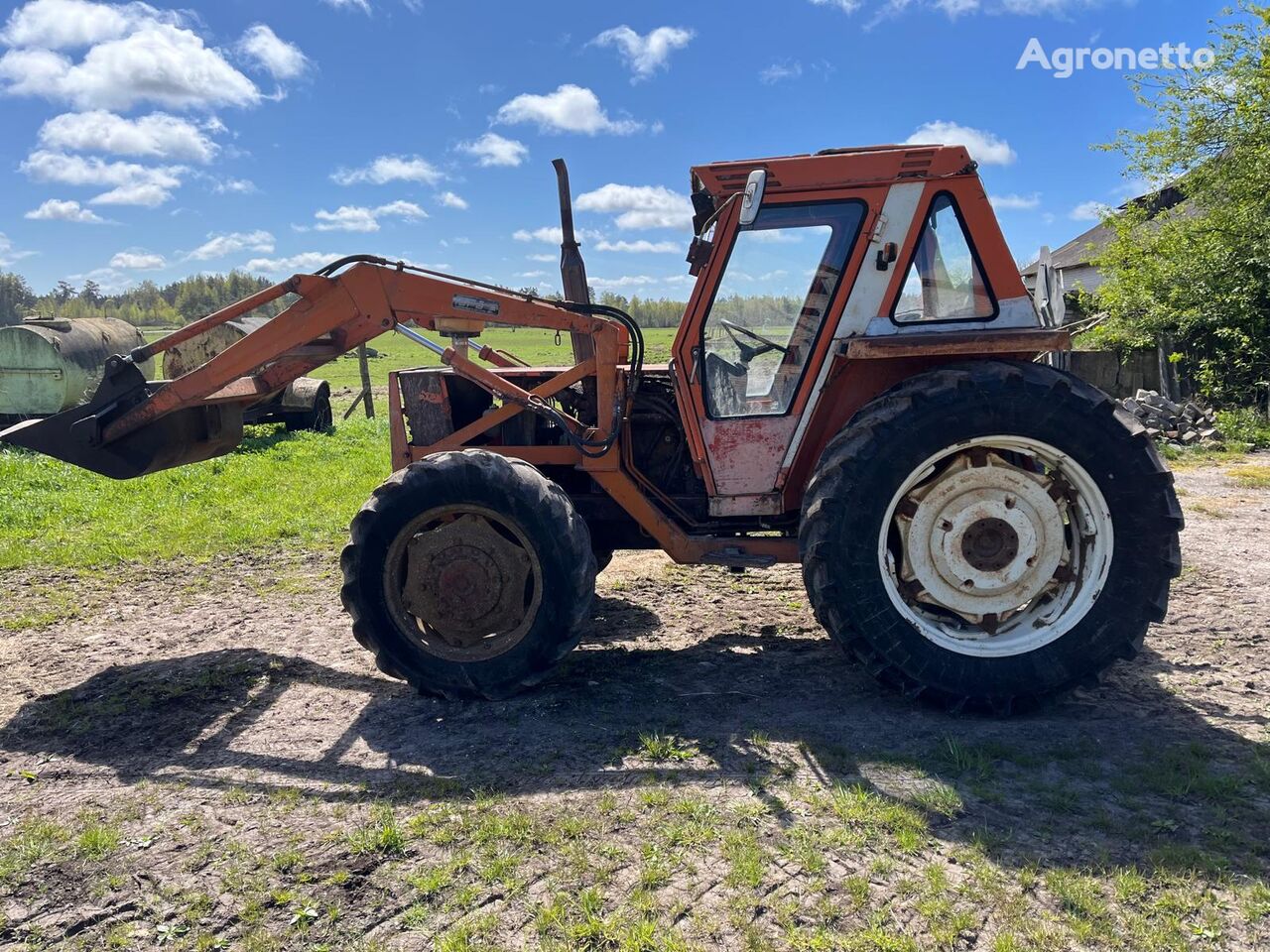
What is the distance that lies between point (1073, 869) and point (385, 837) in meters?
2.41

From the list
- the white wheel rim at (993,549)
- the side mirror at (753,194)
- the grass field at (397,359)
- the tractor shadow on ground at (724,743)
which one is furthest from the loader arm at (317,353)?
the grass field at (397,359)

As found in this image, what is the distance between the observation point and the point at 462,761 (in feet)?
12.6

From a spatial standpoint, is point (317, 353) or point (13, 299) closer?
point (317, 353)

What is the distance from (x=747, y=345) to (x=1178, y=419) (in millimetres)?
11417

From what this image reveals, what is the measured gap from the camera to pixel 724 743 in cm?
395

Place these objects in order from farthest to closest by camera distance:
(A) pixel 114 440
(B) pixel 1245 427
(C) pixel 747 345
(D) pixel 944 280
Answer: (B) pixel 1245 427, (A) pixel 114 440, (C) pixel 747 345, (D) pixel 944 280

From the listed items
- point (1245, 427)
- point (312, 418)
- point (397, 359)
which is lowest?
point (1245, 427)

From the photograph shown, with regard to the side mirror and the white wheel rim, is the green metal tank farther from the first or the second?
the white wheel rim

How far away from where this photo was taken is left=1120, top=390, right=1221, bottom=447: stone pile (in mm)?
12703

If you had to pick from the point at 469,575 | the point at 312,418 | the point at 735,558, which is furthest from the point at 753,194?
the point at 312,418

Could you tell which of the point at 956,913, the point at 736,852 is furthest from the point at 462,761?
the point at 956,913

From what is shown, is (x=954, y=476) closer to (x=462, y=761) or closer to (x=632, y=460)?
(x=632, y=460)

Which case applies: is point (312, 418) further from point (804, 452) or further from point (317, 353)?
point (804, 452)

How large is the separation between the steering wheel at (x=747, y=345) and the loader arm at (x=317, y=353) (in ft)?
2.05
